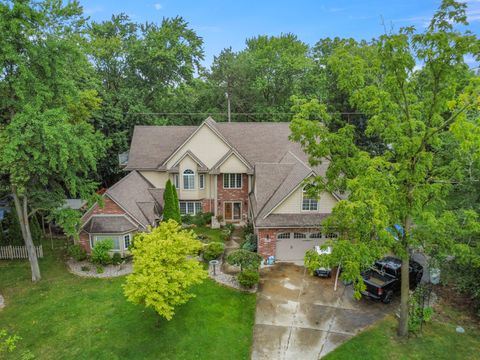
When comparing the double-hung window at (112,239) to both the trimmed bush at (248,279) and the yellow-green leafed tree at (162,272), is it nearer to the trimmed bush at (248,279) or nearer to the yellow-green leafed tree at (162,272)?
the yellow-green leafed tree at (162,272)

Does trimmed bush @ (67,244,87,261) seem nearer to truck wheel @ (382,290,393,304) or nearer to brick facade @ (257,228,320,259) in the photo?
brick facade @ (257,228,320,259)

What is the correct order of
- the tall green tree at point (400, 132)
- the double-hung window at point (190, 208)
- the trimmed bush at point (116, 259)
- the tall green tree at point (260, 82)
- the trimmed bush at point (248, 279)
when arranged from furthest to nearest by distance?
the tall green tree at point (260, 82) → the double-hung window at point (190, 208) → the trimmed bush at point (116, 259) → the trimmed bush at point (248, 279) → the tall green tree at point (400, 132)

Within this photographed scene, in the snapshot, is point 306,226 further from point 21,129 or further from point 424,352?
point 21,129

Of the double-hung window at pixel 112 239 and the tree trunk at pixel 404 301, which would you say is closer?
the tree trunk at pixel 404 301

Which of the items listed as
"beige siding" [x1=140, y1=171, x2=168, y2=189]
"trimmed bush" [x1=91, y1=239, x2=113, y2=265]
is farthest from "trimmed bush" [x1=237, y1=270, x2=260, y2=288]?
"beige siding" [x1=140, y1=171, x2=168, y2=189]

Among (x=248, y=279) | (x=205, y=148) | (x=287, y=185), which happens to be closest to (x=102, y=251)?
(x=248, y=279)

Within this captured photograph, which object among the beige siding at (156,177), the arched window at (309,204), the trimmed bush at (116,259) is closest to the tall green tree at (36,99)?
the trimmed bush at (116,259)

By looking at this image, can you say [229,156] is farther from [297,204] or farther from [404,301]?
[404,301]
